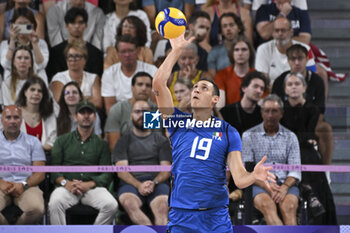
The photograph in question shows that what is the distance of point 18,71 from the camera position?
8188 millimetres

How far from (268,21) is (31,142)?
3.98m

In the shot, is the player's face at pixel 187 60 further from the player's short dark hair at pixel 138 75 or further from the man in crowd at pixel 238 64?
the player's short dark hair at pixel 138 75

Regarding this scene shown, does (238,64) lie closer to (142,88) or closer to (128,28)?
(142,88)

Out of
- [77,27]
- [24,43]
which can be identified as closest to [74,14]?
[77,27]

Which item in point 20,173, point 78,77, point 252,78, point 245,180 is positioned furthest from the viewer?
point 78,77

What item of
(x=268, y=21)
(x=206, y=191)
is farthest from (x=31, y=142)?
(x=268, y=21)

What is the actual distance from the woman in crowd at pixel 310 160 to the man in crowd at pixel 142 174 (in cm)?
164

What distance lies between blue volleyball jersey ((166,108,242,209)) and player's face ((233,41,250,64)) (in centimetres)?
329

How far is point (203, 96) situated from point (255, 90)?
272 centimetres

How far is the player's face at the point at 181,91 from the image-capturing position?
7688 mm

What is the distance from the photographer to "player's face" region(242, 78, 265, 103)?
25.2ft

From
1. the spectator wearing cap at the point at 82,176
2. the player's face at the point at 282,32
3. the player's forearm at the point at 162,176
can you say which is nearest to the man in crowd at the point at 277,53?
the player's face at the point at 282,32

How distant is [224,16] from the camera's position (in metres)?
8.68

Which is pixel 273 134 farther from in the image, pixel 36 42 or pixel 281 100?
pixel 36 42
